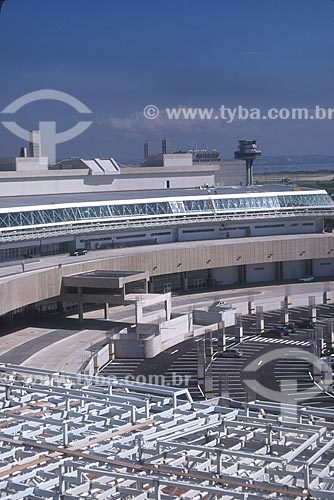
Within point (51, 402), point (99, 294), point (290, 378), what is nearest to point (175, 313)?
point (99, 294)

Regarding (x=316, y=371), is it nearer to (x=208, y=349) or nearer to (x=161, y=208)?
(x=208, y=349)

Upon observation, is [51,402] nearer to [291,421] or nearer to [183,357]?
[291,421]

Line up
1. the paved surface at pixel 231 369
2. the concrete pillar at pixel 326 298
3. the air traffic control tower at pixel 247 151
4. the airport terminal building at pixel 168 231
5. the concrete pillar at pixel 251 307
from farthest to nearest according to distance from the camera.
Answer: the air traffic control tower at pixel 247 151 < the concrete pillar at pixel 326 298 < the airport terminal building at pixel 168 231 < the concrete pillar at pixel 251 307 < the paved surface at pixel 231 369

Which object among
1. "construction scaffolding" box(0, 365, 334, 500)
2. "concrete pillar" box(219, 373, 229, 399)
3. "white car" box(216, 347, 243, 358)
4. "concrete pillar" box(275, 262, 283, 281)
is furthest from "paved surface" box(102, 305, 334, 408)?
"concrete pillar" box(275, 262, 283, 281)

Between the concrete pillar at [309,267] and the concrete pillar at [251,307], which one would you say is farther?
the concrete pillar at [309,267]

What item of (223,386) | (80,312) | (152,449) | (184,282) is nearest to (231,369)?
(223,386)

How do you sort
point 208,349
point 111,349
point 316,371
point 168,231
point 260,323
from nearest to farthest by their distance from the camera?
1. point 316,371
2. point 111,349
3. point 208,349
4. point 260,323
5. point 168,231

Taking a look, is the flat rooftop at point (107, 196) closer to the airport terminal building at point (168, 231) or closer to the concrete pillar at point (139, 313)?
the airport terminal building at point (168, 231)

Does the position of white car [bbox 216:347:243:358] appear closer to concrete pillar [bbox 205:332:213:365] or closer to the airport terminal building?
concrete pillar [bbox 205:332:213:365]

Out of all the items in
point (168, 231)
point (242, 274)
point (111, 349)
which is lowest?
point (111, 349)

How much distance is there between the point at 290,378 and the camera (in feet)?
65.9

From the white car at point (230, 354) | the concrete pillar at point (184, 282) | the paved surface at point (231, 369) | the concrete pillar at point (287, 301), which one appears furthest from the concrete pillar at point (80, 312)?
the concrete pillar at point (287, 301)

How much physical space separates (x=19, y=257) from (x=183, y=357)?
8.57 metres

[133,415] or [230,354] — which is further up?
[133,415]
